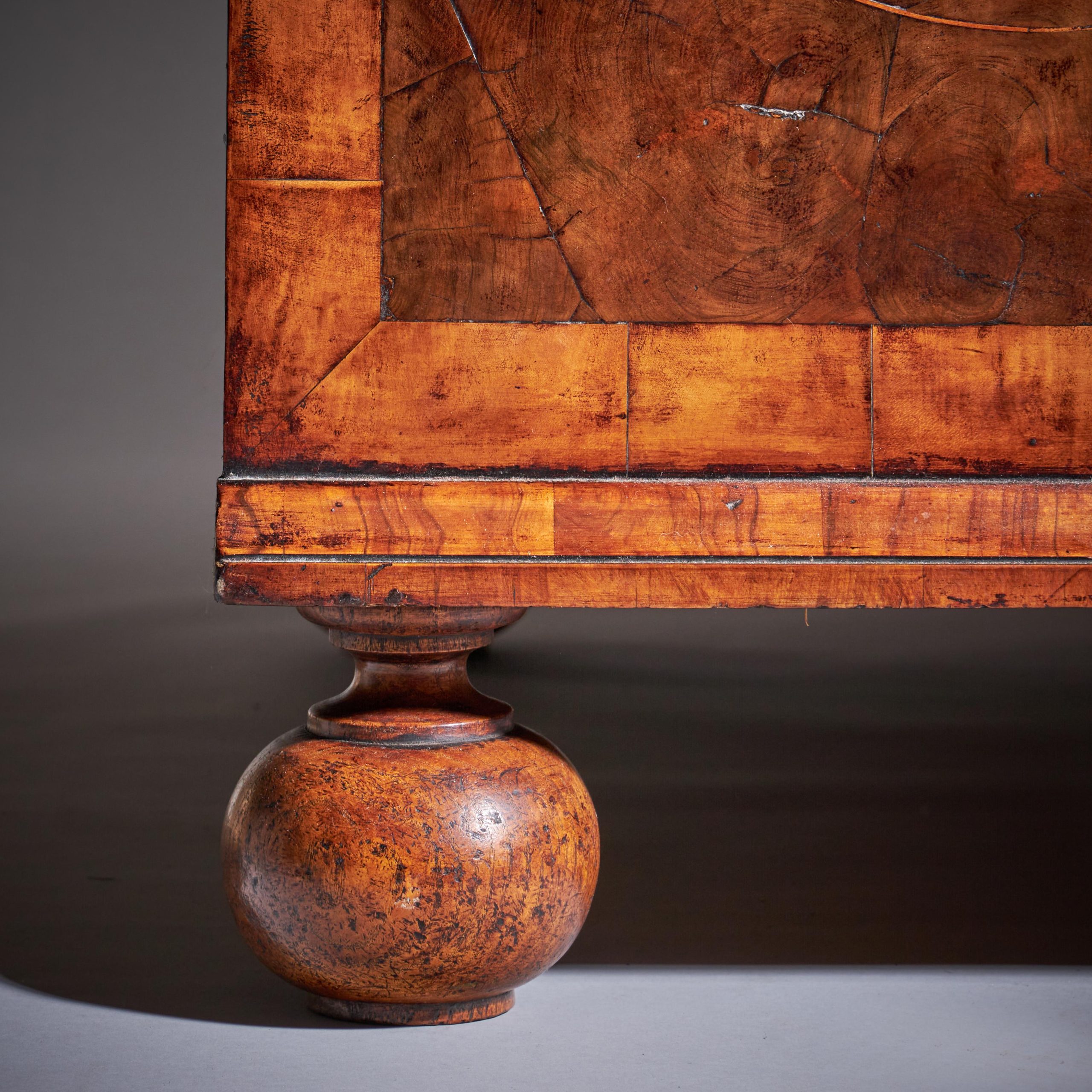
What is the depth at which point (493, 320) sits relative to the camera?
1712mm

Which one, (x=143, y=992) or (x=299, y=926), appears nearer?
(x=299, y=926)

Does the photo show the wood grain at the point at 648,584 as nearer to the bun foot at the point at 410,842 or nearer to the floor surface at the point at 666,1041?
the bun foot at the point at 410,842

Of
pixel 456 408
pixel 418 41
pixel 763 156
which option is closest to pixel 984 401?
pixel 763 156

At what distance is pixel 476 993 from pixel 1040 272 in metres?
1.00

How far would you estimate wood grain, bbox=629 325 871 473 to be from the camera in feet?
5.62

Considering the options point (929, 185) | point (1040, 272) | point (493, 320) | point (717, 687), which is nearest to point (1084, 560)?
point (1040, 272)

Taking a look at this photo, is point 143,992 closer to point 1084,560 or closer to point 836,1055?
point 836,1055

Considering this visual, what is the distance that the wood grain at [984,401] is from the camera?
1724 millimetres

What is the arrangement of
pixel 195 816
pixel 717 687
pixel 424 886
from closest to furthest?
pixel 424 886
pixel 195 816
pixel 717 687

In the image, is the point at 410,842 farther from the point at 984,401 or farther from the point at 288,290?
the point at 984,401

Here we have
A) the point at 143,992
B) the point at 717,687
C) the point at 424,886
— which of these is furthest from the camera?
the point at 717,687

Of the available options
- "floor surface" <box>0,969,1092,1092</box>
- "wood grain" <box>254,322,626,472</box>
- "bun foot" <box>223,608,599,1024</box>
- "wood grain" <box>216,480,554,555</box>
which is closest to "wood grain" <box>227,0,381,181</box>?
"wood grain" <box>254,322,626,472</box>

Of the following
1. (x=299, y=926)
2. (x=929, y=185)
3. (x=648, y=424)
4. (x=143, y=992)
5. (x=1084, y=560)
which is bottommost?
(x=143, y=992)

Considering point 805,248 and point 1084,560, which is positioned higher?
point 805,248
